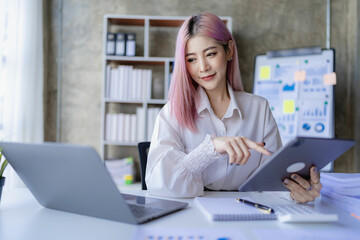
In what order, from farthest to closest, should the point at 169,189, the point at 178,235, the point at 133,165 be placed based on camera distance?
the point at 133,165 → the point at 169,189 → the point at 178,235

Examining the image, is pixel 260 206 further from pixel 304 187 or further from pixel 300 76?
pixel 300 76

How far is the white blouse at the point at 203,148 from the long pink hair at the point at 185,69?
4 centimetres

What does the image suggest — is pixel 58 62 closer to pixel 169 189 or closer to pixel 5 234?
pixel 169 189

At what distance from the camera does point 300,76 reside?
3.05 meters

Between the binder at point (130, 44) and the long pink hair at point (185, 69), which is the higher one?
the binder at point (130, 44)

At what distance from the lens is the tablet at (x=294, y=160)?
2.50 feet

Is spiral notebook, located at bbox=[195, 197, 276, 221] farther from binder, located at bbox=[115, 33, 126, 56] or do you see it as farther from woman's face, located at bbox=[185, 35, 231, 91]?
binder, located at bbox=[115, 33, 126, 56]

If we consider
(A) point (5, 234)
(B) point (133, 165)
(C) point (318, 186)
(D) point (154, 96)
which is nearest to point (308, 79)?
(D) point (154, 96)

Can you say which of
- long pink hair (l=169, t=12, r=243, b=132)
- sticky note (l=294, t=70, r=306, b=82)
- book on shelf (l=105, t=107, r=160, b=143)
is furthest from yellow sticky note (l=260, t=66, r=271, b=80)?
long pink hair (l=169, t=12, r=243, b=132)

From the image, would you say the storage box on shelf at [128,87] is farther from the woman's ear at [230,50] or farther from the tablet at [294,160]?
the tablet at [294,160]

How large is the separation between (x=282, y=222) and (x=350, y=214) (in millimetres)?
249

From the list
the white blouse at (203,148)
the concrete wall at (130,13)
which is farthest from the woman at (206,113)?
the concrete wall at (130,13)

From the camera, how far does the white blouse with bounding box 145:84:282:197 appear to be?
3.58ft

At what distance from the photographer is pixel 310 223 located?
77cm
